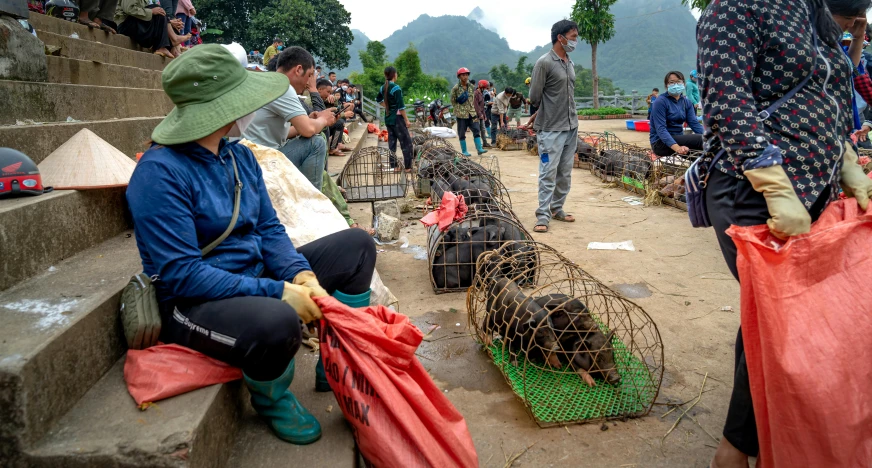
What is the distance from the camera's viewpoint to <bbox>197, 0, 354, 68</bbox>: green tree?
30156 millimetres

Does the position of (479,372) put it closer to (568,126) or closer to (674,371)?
(674,371)

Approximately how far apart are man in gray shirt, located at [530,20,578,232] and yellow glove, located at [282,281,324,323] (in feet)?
13.5

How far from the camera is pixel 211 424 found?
5.27 ft

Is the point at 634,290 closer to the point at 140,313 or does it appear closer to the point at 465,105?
the point at 140,313

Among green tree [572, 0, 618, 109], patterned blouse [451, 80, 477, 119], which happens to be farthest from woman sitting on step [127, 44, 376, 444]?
green tree [572, 0, 618, 109]

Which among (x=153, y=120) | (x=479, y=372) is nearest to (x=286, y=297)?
(x=479, y=372)

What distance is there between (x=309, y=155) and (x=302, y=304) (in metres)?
2.80

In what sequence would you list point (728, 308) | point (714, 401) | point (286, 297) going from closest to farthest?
point (286, 297), point (714, 401), point (728, 308)

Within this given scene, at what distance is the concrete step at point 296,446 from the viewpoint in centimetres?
177

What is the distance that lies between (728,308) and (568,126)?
2.56 metres

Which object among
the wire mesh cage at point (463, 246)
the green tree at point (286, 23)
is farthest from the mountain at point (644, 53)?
the wire mesh cage at point (463, 246)

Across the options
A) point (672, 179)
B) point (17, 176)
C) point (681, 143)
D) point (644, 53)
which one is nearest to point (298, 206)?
point (17, 176)

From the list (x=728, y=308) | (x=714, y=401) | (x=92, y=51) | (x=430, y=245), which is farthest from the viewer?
(x=92, y=51)

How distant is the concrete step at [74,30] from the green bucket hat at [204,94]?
3850 mm
